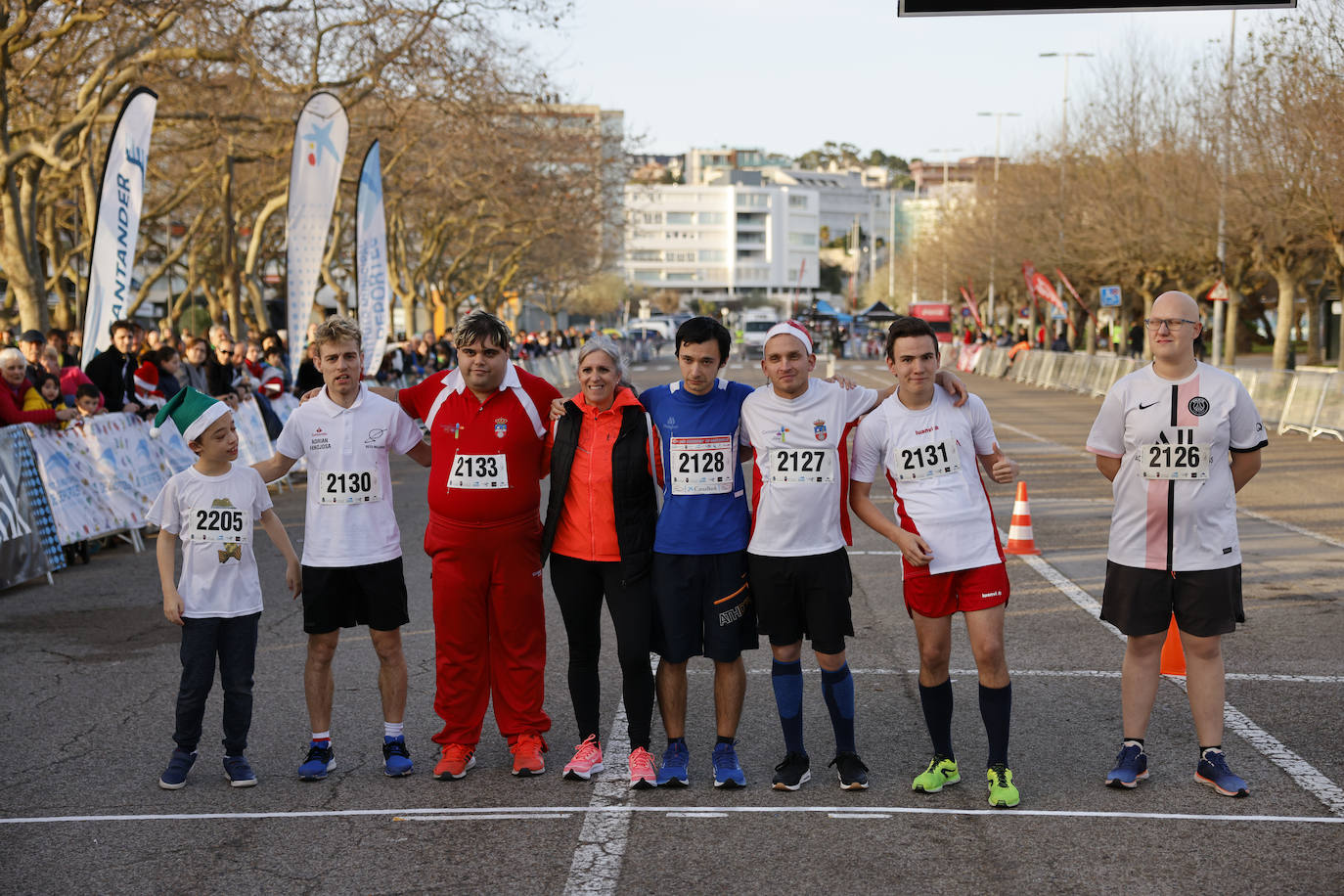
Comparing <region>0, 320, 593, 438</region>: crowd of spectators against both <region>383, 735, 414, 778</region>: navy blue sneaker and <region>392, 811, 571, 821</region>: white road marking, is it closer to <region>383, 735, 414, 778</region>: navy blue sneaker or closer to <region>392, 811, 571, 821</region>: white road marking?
<region>383, 735, 414, 778</region>: navy blue sneaker

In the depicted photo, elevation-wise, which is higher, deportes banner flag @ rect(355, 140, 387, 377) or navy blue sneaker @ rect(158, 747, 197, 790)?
deportes banner flag @ rect(355, 140, 387, 377)

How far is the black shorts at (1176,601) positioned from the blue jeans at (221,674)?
3.41 meters

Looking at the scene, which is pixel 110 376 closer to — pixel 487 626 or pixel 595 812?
pixel 487 626

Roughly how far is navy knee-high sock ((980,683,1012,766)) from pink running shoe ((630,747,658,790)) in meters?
1.28

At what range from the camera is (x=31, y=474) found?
1146 cm

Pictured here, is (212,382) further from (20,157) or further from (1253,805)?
(1253,805)

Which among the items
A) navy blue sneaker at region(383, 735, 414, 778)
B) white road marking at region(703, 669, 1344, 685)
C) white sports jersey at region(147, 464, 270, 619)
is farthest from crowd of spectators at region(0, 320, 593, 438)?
white road marking at region(703, 669, 1344, 685)

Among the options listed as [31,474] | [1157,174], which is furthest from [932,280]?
[31,474]

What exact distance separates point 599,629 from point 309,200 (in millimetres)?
15437

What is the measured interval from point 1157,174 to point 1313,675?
33007 mm

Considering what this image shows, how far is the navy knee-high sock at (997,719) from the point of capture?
5539 millimetres

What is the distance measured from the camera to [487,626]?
239 inches

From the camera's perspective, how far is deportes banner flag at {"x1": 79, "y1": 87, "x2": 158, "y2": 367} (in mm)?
15008

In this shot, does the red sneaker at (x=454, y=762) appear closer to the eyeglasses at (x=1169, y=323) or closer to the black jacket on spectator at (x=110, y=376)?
the eyeglasses at (x=1169, y=323)
